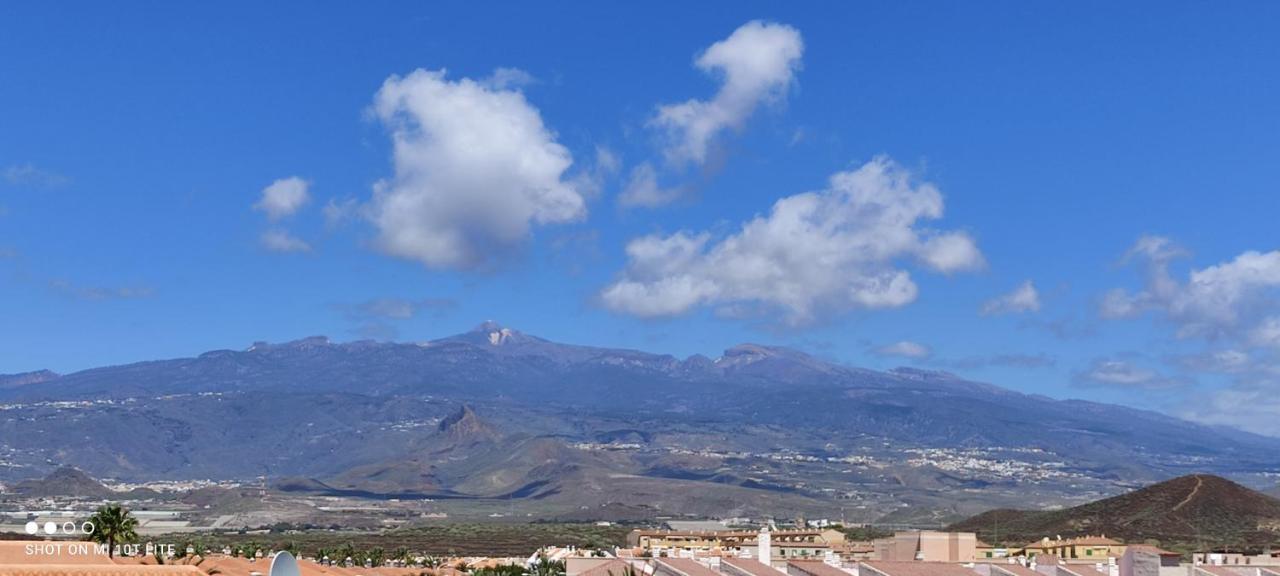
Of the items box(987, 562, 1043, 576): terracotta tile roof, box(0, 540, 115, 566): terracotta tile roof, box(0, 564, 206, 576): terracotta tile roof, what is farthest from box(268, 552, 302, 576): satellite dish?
box(987, 562, 1043, 576): terracotta tile roof

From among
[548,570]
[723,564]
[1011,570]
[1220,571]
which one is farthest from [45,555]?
[548,570]

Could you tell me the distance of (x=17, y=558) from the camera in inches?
2120

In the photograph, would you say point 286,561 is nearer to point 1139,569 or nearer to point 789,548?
point 1139,569

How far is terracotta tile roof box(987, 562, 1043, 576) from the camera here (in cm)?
8188

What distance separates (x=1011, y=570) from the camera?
3282 inches

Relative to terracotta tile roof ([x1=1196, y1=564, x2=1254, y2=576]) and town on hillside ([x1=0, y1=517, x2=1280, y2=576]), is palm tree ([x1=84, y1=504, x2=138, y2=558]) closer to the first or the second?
town on hillside ([x1=0, y1=517, x2=1280, y2=576])

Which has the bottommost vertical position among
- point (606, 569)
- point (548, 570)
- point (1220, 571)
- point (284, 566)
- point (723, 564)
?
point (548, 570)

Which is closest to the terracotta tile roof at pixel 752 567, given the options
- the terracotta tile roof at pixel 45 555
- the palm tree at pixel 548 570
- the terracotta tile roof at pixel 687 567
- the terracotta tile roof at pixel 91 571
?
the terracotta tile roof at pixel 687 567

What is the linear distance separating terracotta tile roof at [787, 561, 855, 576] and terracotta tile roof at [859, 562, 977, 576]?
119cm

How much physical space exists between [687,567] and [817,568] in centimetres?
654

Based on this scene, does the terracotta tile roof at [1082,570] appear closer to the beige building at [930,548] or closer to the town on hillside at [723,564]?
the town on hillside at [723,564]

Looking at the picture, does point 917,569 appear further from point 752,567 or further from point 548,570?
point 548,570

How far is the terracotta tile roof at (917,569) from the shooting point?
259 feet

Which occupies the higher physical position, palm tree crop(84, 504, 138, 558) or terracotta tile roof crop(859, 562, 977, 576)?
palm tree crop(84, 504, 138, 558)
